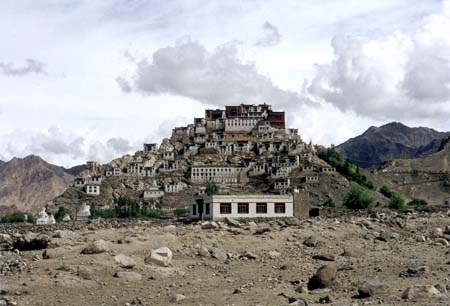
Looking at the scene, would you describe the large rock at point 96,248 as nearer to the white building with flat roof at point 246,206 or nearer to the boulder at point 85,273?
the boulder at point 85,273

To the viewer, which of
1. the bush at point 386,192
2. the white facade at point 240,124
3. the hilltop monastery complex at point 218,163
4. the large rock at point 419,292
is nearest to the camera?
the large rock at point 419,292

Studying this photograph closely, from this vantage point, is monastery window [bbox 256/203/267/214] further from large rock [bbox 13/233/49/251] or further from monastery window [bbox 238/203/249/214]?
large rock [bbox 13/233/49/251]

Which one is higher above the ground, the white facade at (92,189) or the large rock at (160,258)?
the white facade at (92,189)

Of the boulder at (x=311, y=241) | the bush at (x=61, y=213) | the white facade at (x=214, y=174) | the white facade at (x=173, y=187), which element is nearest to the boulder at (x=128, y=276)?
the boulder at (x=311, y=241)

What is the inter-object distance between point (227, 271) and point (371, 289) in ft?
18.8

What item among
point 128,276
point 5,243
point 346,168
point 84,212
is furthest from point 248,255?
point 346,168

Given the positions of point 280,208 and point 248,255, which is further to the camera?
point 280,208

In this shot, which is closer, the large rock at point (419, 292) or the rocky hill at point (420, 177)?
Result: the large rock at point (419, 292)

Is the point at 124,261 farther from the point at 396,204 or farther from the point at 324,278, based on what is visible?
the point at 396,204

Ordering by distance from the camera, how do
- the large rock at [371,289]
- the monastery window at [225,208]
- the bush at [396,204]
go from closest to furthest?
1. the large rock at [371,289]
2. the monastery window at [225,208]
3. the bush at [396,204]

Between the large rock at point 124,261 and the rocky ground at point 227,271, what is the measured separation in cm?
3

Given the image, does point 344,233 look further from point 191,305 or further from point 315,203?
point 315,203

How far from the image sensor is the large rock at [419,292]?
17469 millimetres

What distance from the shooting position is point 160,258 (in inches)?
888
